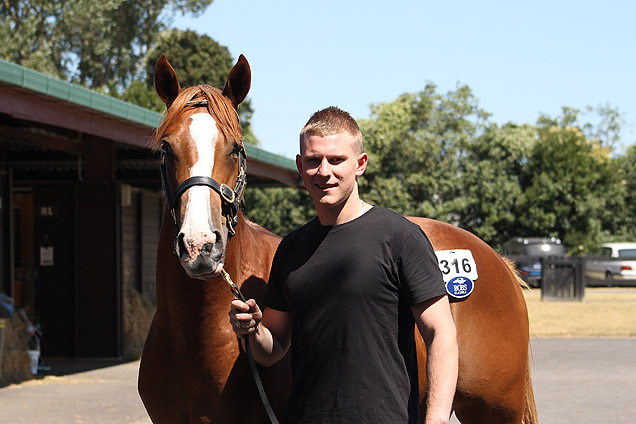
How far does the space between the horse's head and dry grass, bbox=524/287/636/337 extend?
12445mm

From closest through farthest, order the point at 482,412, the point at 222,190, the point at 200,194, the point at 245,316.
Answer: the point at 245,316, the point at 200,194, the point at 222,190, the point at 482,412

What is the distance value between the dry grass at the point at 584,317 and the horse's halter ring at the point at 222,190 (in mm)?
12462

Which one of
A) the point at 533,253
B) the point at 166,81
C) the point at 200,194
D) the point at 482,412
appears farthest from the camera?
the point at 533,253

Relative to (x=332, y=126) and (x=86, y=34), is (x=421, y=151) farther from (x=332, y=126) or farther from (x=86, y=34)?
(x=332, y=126)

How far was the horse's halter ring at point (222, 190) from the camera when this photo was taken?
315 centimetres

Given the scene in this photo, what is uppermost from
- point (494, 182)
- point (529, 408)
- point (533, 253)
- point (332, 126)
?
point (494, 182)

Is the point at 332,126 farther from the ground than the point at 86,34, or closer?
closer

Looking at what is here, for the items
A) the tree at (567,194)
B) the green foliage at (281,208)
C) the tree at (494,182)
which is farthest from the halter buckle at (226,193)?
the tree at (567,194)

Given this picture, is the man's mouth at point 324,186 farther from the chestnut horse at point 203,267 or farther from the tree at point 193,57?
the tree at point 193,57

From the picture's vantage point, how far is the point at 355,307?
2.73 metres

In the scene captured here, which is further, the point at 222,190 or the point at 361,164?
the point at 222,190

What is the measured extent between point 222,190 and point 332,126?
0.63m

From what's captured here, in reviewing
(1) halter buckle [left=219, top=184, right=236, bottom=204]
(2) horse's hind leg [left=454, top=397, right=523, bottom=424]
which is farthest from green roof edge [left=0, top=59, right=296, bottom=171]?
(2) horse's hind leg [left=454, top=397, right=523, bottom=424]

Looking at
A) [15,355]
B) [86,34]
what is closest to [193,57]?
[86,34]
